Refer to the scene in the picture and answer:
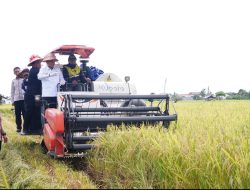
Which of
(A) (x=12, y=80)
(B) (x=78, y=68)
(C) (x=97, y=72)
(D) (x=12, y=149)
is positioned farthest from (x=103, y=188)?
(A) (x=12, y=80)

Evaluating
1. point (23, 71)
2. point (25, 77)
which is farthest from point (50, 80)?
point (23, 71)

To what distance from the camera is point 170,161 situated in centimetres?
435

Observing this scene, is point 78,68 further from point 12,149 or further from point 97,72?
point 12,149

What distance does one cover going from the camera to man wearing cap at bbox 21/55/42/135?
8.86 metres

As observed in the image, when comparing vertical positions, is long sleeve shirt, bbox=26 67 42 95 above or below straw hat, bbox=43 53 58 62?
below

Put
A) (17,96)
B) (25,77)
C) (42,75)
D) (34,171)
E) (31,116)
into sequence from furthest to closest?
(17,96)
(25,77)
(31,116)
(42,75)
(34,171)

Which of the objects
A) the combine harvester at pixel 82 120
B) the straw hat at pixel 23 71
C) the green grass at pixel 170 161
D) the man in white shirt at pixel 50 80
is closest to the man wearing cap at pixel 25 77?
the straw hat at pixel 23 71

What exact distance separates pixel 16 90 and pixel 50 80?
7.91ft

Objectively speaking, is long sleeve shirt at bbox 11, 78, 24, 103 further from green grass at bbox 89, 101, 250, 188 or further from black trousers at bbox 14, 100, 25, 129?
green grass at bbox 89, 101, 250, 188

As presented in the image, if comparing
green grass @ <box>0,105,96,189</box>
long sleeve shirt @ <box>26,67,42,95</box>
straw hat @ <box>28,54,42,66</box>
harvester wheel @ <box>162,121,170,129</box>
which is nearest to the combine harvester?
harvester wheel @ <box>162,121,170,129</box>

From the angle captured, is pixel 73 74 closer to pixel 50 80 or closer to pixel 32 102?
pixel 50 80

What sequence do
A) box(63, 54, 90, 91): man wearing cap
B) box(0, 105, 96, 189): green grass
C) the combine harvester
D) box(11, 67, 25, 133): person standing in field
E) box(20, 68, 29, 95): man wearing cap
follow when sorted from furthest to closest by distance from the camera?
box(11, 67, 25, 133): person standing in field → box(20, 68, 29, 95): man wearing cap → box(63, 54, 90, 91): man wearing cap → the combine harvester → box(0, 105, 96, 189): green grass

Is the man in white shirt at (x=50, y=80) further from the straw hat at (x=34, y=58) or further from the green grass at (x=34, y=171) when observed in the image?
the green grass at (x=34, y=171)

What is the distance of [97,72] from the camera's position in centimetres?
935
